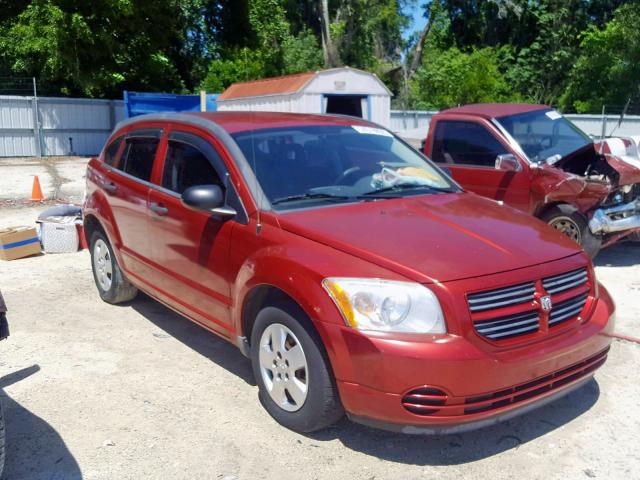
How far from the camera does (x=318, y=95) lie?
62.8 feet

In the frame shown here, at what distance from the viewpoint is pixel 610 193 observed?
282 inches

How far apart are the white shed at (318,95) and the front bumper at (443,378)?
631 inches

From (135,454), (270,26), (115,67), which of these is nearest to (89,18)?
(115,67)

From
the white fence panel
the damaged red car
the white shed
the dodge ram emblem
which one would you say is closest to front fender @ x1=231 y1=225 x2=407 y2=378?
the dodge ram emblem

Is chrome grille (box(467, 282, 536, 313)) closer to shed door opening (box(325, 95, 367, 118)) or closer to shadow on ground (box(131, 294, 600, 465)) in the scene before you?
shadow on ground (box(131, 294, 600, 465))

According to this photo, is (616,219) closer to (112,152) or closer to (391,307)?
(391,307)

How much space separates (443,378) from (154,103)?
1921cm

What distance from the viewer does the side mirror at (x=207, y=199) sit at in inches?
161

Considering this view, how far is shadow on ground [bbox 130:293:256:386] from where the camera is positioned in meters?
4.88

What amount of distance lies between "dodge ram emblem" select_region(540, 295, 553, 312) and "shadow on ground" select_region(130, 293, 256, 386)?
204 cm

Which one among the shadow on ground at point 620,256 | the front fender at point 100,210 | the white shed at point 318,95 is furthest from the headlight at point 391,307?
the white shed at point 318,95

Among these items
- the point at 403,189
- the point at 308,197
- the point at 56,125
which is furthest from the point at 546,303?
the point at 56,125

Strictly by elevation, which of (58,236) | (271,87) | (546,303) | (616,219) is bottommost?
(58,236)

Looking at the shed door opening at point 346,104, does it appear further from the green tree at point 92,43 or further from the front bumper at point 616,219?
the front bumper at point 616,219
